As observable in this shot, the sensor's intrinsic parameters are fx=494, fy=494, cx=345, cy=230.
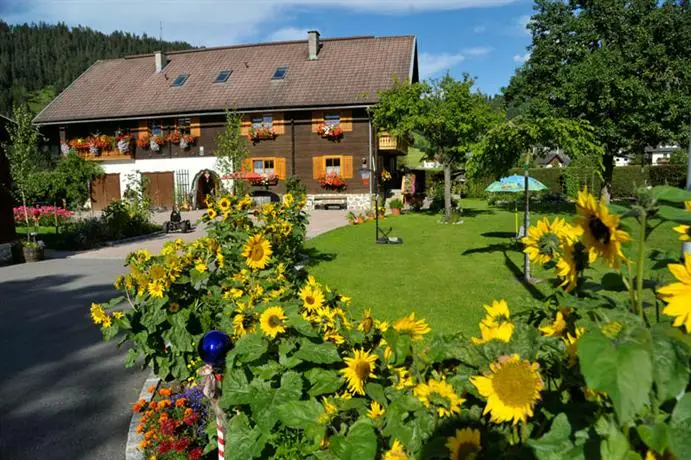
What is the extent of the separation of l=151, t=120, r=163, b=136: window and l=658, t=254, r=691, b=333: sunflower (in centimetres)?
3042

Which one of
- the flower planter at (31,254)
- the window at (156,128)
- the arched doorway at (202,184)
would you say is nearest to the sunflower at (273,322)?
the flower planter at (31,254)

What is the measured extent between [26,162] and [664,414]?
15.7 metres

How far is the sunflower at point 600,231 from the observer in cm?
104

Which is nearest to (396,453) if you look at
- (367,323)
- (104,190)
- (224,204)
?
(367,323)

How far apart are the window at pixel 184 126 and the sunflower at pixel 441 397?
94.3 ft

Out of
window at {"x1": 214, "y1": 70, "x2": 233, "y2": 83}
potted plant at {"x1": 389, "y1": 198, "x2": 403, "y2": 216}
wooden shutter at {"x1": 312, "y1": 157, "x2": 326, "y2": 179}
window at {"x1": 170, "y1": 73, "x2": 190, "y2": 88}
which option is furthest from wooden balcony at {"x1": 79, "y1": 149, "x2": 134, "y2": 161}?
potted plant at {"x1": 389, "y1": 198, "x2": 403, "y2": 216}

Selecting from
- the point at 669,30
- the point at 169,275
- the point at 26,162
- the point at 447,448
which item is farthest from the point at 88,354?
the point at 669,30

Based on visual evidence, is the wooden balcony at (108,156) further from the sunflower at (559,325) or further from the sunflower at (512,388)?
the sunflower at (512,388)

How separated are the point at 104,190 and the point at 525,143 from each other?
88.2ft

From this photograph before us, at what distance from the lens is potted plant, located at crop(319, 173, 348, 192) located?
84.9 ft

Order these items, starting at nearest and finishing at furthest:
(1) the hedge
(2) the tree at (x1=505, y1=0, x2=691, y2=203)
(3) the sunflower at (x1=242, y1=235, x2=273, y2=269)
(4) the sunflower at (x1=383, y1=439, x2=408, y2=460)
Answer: (4) the sunflower at (x1=383, y1=439, x2=408, y2=460)
(3) the sunflower at (x1=242, y1=235, x2=273, y2=269)
(2) the tree at (x1=505, y1=0, x2=691, y2=203)
(1) the hedge

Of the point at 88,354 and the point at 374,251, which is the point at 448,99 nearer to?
the point at 374,251

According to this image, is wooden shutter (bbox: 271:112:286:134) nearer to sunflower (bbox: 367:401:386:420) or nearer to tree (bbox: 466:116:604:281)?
tree (bbox: 466:116:604:281)

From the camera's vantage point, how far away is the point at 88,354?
235 inches
